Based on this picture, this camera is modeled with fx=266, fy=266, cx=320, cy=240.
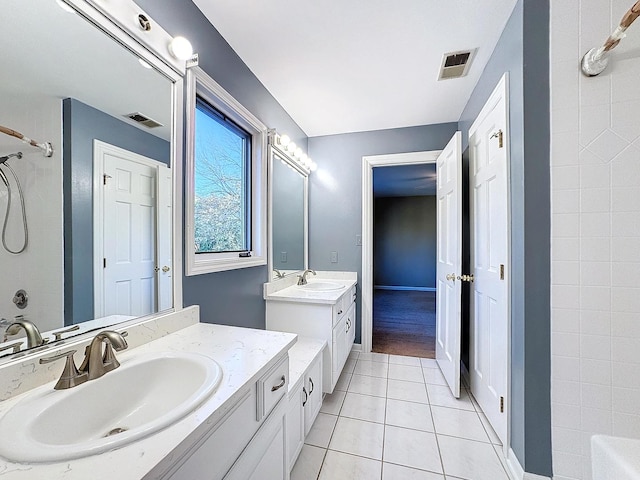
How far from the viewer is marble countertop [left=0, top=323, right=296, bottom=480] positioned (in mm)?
448

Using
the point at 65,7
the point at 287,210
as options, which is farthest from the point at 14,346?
the point at 287,210

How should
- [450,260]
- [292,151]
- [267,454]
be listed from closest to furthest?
[267,454], [450,260], [292,151]

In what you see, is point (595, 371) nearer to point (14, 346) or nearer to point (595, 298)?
point (595, 298)

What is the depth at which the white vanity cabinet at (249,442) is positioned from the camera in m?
0.62

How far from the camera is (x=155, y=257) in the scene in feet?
Result: 3.78

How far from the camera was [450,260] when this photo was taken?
2.20 meters

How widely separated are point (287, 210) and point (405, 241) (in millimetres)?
4641

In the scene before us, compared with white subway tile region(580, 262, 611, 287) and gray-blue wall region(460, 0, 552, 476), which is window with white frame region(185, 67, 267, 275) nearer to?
gray-blue wall region(460, 0, 552, 476)

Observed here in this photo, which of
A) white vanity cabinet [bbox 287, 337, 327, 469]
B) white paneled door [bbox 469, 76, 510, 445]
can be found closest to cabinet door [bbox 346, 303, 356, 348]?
white vanity cabinet [bbox 287, 337, 327, 469]

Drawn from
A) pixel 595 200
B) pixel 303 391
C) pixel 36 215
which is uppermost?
pixel 595 200

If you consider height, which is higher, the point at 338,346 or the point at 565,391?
the point at 565,391

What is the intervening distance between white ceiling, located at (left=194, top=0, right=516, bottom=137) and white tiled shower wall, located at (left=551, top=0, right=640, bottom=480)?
0.47 m

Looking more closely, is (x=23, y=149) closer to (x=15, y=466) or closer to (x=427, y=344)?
(x=15, y=466)

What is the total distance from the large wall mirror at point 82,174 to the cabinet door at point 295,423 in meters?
0.76
